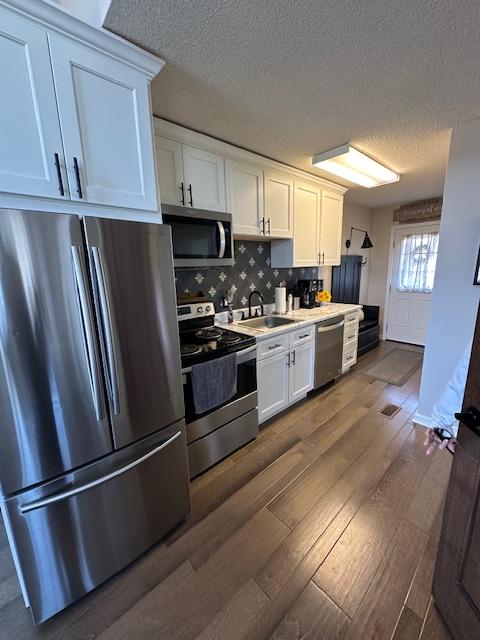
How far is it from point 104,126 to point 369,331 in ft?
14.2

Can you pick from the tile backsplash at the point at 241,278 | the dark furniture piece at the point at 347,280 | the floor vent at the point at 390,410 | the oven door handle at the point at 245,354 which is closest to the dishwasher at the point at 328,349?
the floor vent at the point at 390,410

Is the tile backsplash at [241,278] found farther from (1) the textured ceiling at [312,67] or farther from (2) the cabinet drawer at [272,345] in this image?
(1) the textured ceiling at [312,67]

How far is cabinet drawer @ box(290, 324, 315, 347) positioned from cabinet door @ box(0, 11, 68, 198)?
2.04 metres

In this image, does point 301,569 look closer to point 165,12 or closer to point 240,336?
point 240,336

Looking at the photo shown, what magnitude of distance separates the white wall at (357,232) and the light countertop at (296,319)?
1.63 meters

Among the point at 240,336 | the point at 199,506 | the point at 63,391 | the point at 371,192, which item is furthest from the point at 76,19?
the point at 371,192

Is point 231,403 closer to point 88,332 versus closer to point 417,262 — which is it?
point 88,332

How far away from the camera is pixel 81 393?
3.52ft

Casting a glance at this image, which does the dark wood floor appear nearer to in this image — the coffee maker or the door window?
the coffee maker

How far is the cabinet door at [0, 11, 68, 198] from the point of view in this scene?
941 millimetres

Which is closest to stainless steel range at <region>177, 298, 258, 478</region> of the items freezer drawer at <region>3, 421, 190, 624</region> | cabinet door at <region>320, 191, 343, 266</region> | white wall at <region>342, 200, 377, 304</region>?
freezer drawer at <region>3, 421, 190, 624</region>

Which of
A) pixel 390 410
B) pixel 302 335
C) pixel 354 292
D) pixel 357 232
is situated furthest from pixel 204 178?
pixel 357 232

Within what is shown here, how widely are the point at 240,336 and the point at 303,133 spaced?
166 centimetres

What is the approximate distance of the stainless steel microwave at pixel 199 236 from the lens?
1758 mm
